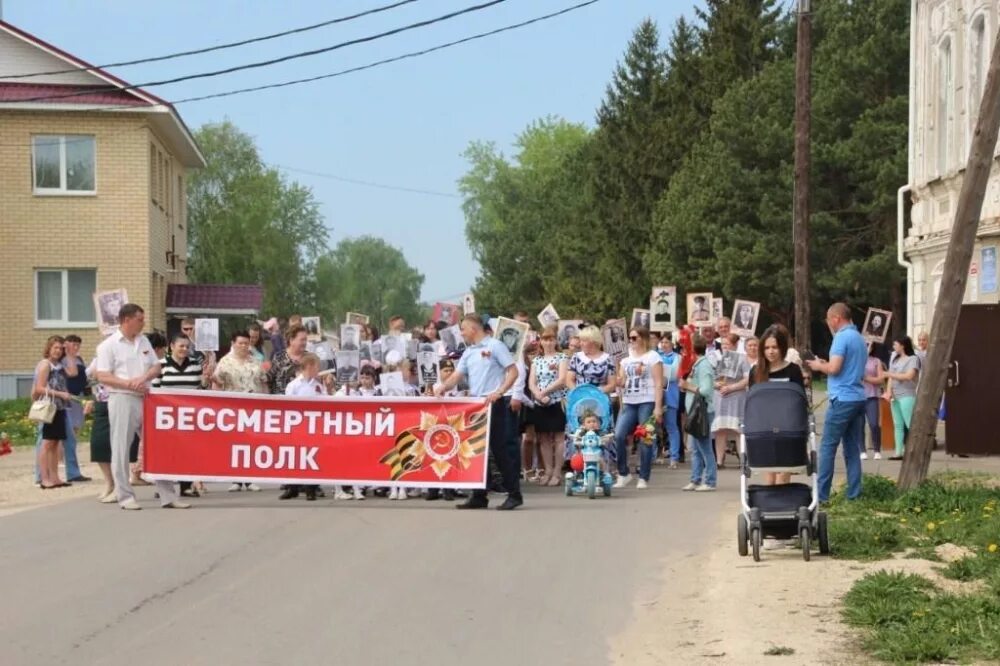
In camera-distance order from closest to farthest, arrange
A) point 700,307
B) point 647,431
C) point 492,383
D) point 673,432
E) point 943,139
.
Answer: point 492,383, point 647,431, point 673,432, point 943,139, point 700,307

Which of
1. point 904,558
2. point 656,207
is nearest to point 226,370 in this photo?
point 904,558

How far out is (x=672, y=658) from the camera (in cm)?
862

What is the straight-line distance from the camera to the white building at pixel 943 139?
86.4 ft

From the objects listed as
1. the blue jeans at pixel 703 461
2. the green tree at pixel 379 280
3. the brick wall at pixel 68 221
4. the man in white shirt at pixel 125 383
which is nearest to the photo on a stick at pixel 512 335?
the blue jeans at pixel 703 461

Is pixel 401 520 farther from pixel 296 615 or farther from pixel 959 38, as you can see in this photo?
pixel 959 38

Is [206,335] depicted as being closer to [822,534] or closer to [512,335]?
[512,335]

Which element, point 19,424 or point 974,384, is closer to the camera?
point 974,384

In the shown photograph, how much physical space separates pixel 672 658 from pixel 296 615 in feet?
7.81

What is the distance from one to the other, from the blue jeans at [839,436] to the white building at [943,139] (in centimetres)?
1091

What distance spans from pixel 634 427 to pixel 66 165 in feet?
85.9

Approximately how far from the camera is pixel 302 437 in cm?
1720

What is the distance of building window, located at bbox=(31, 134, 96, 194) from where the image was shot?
41.2 m

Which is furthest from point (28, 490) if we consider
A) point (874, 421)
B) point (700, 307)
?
point (700, 307)

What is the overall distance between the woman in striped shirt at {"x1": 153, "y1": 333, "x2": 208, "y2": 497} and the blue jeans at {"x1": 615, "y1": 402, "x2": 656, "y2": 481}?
4676 mm
